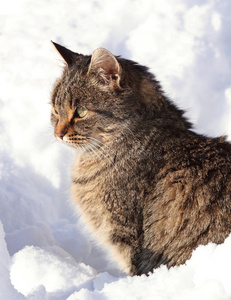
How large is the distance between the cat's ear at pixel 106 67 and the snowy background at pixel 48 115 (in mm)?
566

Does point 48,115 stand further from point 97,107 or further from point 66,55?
point 97,107

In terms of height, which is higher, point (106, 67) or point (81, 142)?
point (106, 67)

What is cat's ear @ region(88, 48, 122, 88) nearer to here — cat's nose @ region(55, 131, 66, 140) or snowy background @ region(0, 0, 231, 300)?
cat's nose @ region(55, 131, 66, 140)

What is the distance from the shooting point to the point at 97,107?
2.39 m

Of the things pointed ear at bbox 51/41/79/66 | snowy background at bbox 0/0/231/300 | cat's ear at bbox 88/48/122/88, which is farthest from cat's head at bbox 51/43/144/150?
snowy background at bbox 0/0/231/300

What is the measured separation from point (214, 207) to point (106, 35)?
3342 millimetres

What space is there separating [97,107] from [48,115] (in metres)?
1.76

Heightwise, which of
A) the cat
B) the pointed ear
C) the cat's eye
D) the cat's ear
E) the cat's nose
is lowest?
the cat

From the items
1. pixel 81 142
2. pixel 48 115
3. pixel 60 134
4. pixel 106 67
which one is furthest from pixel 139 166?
pixel 48 115

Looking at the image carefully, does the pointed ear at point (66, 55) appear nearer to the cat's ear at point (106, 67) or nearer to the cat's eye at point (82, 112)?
the cat's ear at point (106, 67)

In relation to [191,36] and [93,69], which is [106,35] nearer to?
[191,36]

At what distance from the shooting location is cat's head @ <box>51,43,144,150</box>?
2389mm

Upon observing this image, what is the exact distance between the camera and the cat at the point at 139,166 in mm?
2277

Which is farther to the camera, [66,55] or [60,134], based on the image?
[66,55]
